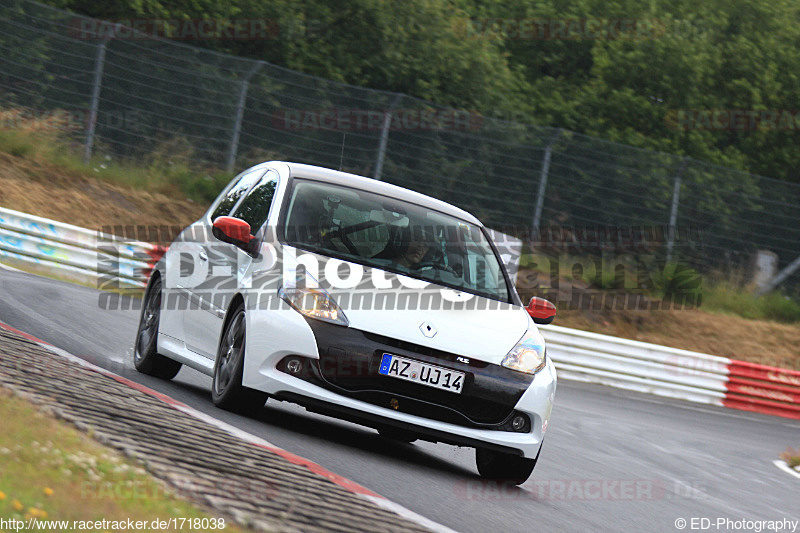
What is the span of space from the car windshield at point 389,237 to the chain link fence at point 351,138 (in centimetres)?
1355

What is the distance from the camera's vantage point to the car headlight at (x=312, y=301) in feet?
23.6

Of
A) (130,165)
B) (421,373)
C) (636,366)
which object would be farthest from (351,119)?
(421,373)

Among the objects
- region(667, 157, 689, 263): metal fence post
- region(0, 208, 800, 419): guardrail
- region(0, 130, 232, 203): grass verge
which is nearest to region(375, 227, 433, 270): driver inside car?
region(0, 208, 800, 419): guardrail

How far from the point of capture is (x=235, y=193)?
30.6 ft

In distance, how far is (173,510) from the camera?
168 inches

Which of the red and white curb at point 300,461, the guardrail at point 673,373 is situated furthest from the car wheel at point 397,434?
the guardrail at point 673,373

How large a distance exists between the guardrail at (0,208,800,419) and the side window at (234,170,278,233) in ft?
30.7

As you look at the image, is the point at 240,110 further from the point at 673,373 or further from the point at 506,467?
the point at 506,467

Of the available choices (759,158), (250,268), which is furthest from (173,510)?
(759,158)

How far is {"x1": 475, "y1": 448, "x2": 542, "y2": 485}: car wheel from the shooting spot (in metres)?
7.66

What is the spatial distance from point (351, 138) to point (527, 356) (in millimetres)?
15245

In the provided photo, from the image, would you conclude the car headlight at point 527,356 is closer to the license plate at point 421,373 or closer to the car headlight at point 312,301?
the license plate at point 421,373

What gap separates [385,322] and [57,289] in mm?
8791

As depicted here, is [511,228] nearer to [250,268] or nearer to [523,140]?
[523,140]
